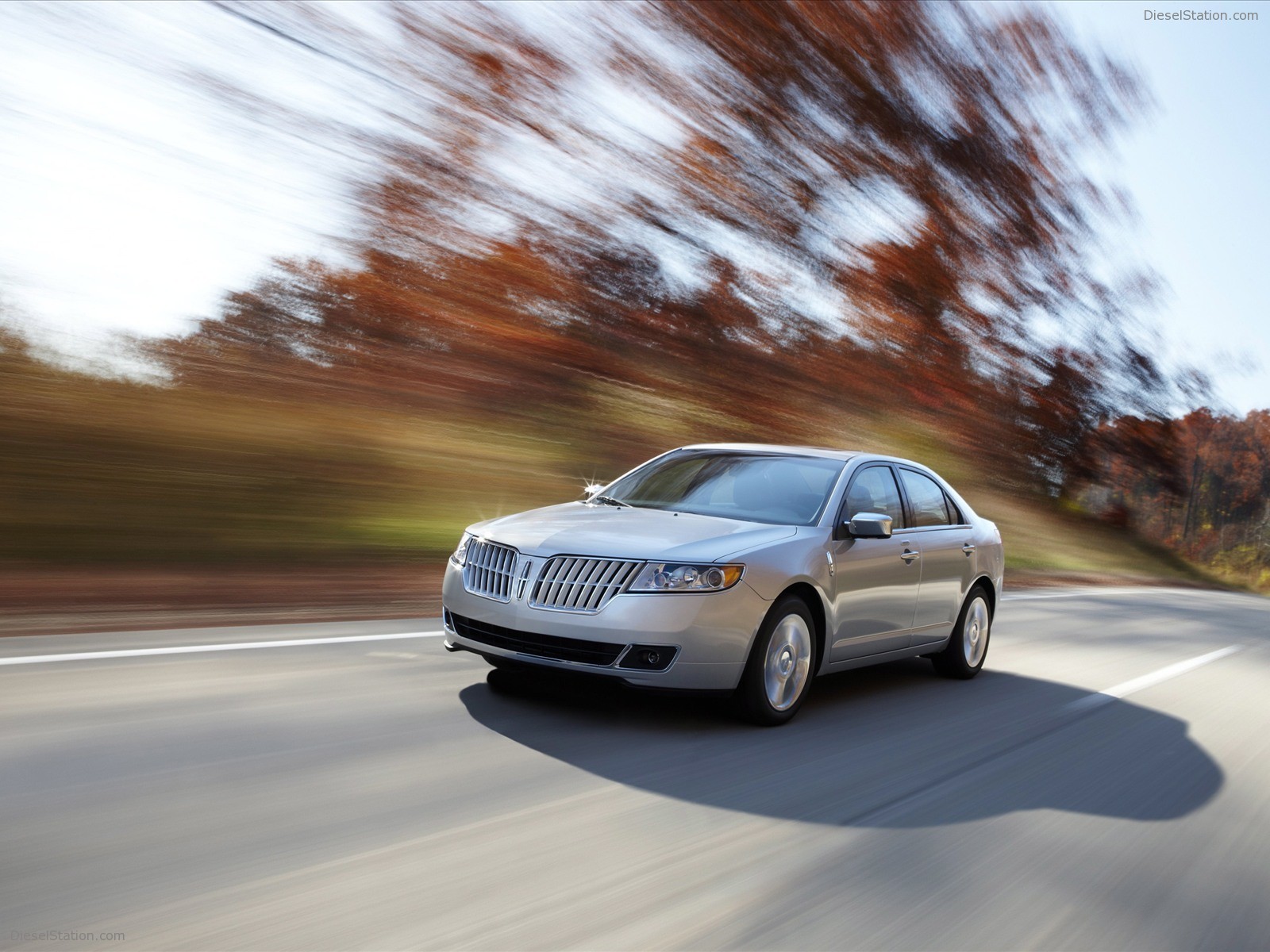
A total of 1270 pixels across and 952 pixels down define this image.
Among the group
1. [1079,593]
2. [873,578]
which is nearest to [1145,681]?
[873,578]

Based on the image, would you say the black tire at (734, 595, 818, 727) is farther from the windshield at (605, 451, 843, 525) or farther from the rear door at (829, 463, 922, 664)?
the windshield at (605, 451, 843, 525)

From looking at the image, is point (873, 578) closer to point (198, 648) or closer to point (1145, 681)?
point (1145, 681)

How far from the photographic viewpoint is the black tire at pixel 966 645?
8.36m

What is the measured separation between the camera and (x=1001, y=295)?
3133cm

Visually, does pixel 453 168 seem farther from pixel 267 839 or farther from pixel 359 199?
pixel 267 839

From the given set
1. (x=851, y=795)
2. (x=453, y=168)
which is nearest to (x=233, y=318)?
(x=453, y=168)

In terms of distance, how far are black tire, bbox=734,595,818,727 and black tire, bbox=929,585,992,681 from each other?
2.16 meters

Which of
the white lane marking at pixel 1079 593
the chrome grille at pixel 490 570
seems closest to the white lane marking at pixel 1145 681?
the chrome grille at pixel 490 570

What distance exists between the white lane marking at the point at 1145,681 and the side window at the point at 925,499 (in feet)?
4.76

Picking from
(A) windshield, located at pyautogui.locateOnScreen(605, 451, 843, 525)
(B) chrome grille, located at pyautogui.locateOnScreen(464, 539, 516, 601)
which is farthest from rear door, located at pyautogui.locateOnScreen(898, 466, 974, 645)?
(B) chrome grille, located at pyautogui.locateOnScreen(464, 539, 516, 601)

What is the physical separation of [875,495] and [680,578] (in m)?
2.13

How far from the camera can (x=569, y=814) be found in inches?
180

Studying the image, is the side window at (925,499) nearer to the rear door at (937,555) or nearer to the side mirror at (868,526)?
the rear door at (937,555)

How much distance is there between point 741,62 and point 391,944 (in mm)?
21945
